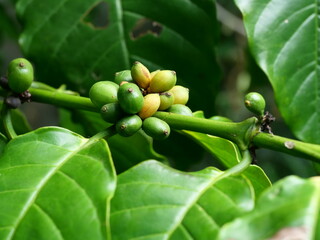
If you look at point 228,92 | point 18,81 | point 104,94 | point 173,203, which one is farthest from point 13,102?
point 228,92

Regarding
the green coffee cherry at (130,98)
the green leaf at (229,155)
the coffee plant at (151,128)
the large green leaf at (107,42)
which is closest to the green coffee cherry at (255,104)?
the coffee plant at (151,128)

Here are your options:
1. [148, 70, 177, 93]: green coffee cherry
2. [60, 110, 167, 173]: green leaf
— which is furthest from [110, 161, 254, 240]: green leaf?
[60, 110, 167, 173]: green leaf

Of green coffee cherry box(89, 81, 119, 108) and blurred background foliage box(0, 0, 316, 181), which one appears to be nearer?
green coffee cherry box(89, 81, 119, 108)

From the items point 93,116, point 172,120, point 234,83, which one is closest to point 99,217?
point 172,120

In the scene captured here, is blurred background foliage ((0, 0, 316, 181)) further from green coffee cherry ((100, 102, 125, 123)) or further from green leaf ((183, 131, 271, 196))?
green coffee cherry ((100, 102, 125, 123))

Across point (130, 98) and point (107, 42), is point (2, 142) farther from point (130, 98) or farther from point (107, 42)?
point (107, 42)

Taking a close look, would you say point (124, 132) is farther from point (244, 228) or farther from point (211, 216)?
point (244, 228)

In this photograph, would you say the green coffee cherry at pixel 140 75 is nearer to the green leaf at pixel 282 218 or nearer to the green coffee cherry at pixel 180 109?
the green coffee cherry at pixel 180 109
